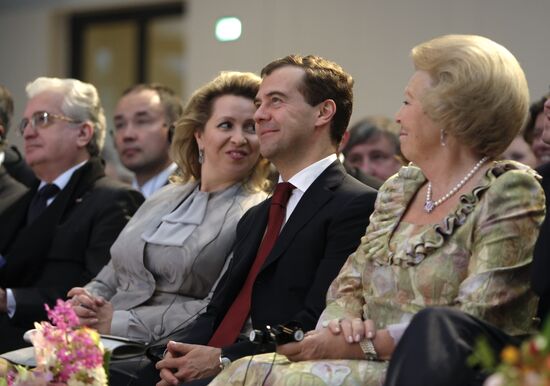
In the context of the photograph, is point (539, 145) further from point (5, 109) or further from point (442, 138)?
point (5, 109)

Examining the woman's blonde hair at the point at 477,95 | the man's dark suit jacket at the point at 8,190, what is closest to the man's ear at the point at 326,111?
the woman's blonde hair at the point at 477,95

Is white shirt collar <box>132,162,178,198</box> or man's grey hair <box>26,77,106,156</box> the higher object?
man's grey hair <box>26,77,106,156</box>

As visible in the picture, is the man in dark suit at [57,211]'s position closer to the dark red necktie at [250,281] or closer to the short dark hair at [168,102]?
the short dark hair at [168,102]

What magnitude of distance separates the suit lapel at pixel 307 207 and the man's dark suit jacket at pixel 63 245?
5.16ft

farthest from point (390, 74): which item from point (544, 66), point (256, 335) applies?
Result: point (256, 335)

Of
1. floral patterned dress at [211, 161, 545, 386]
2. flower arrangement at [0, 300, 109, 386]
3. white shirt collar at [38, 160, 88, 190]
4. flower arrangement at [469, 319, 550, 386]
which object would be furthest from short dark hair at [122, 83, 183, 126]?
flower arrangement at [469, 319, 550, 386]

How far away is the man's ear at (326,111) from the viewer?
495 centimetres

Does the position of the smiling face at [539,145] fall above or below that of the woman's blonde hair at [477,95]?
below

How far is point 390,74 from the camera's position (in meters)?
8.09

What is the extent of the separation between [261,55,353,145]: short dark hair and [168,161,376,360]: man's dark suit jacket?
0.30m

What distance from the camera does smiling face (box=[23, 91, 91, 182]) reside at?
6.50 m

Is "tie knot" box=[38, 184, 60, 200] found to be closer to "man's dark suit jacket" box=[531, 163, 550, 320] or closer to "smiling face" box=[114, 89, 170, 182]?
"smiling face" box=[114, 89, 170, 182]

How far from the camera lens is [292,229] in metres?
4.68

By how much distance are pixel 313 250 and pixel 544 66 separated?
3.21m
